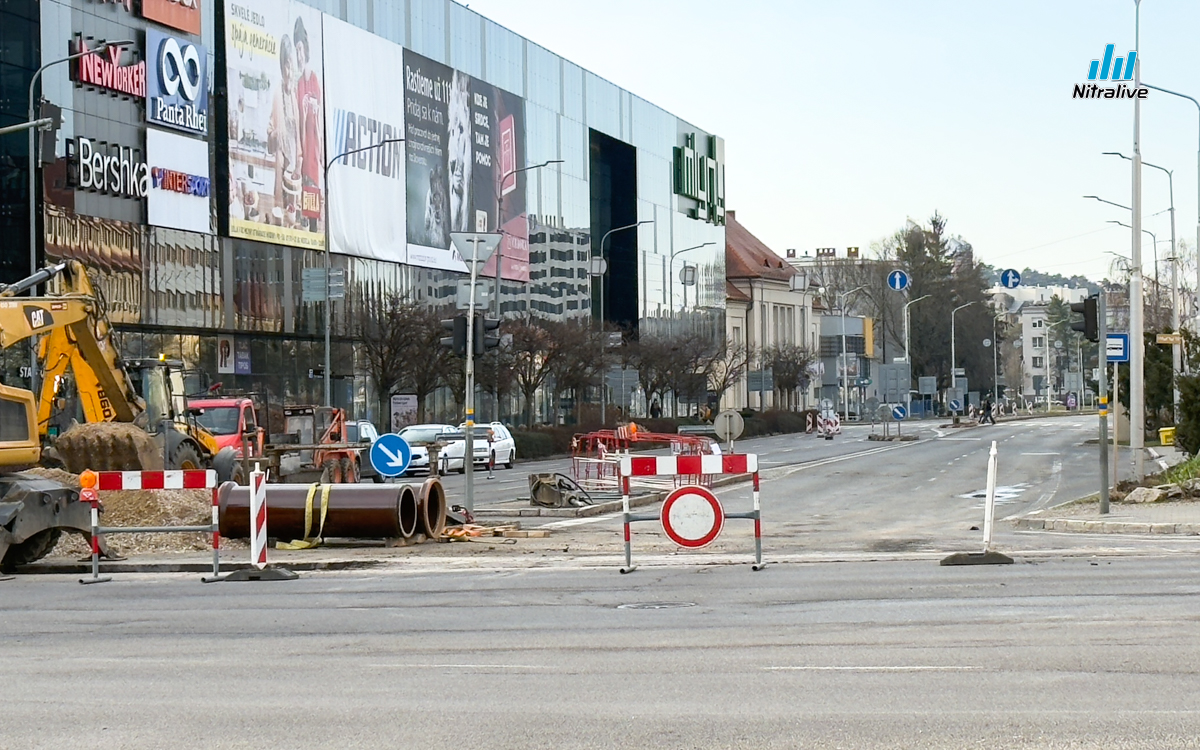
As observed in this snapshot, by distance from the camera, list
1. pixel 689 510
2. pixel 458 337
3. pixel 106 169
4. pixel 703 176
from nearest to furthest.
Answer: pixel 689 510 → pixel 458 337 → pixel 106 169 → pixel 703 176

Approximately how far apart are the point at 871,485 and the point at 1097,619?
2859cm

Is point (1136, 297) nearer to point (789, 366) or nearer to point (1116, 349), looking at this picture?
point (1116, 349)

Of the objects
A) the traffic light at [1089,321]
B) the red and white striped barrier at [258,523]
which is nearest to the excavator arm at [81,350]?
the red and white striped barrier at [258,523]

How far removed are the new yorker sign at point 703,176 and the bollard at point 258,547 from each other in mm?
94030

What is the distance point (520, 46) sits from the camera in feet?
283

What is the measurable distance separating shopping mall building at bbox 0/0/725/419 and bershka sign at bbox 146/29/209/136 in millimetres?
79

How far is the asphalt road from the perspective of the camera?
8.28 meters

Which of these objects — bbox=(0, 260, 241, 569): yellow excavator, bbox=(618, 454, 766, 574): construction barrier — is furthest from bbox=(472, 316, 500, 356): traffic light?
bbox=(618, 454, 766, 574): construction barrier

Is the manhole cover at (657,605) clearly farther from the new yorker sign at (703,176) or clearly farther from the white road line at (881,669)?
the new yorker sign at (703,176)

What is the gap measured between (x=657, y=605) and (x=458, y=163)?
63698mm

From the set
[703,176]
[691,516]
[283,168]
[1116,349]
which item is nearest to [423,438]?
[283,168]

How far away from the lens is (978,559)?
1745 cm

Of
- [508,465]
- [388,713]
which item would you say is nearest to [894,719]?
[388,713]

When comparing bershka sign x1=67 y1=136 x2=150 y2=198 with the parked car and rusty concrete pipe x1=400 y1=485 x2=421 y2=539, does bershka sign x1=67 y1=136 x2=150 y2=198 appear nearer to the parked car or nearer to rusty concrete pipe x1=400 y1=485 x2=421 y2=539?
the parked car
